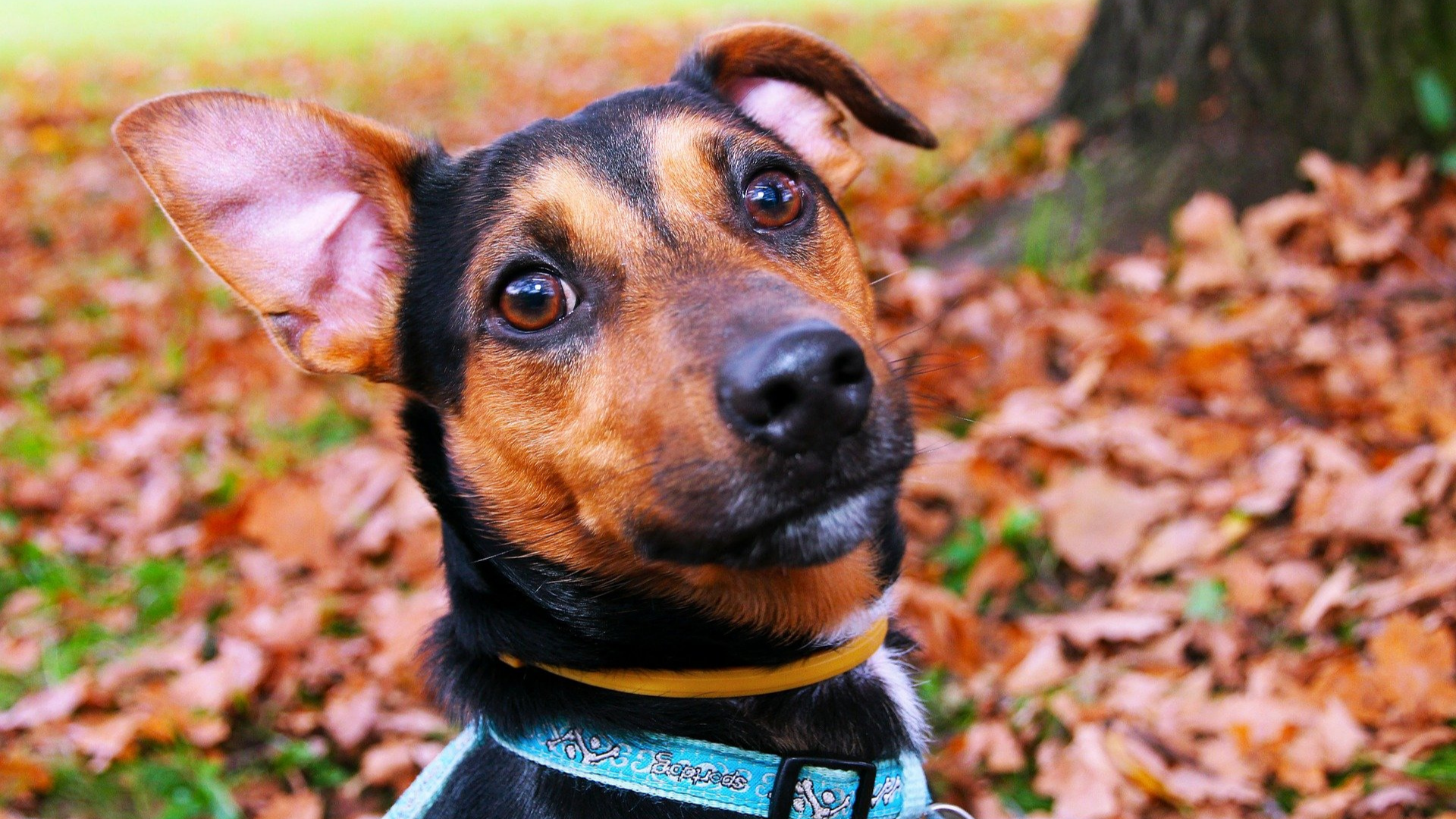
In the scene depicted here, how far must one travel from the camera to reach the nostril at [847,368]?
217 cm

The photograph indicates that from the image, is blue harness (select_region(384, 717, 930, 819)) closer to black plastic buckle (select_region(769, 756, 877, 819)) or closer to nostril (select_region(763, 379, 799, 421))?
black plastic buckle (select_region(769, 756, 877, 819))

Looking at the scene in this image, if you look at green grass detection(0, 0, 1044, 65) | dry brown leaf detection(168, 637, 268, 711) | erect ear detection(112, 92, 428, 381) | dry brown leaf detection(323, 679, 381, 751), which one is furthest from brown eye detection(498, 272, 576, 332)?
green grass detection(0, 0, 1044, 65)

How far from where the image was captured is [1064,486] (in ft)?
15.3

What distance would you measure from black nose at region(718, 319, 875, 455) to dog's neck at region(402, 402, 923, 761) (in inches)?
26.7

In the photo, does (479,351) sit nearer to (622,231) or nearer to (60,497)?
(622,231)

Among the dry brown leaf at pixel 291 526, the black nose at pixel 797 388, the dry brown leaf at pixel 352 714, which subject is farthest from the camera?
the dry brown leaf at pixel 291 526

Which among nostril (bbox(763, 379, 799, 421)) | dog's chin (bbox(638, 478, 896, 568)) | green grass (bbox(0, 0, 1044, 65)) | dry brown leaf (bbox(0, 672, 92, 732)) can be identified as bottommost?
green grass (bbox(0, 0, 1044, 65))

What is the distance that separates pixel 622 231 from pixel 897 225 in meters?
5.18

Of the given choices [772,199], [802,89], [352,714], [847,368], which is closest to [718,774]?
[847,368]

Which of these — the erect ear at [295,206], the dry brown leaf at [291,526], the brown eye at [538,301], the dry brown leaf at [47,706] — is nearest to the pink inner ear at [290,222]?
the erect ear at [295,206]

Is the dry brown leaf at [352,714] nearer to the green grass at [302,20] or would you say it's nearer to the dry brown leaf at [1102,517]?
the dry brown leaf at [1102,517]

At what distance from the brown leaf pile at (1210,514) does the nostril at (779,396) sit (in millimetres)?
880

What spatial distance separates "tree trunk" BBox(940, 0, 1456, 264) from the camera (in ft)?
18.7

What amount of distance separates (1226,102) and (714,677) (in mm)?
5038
